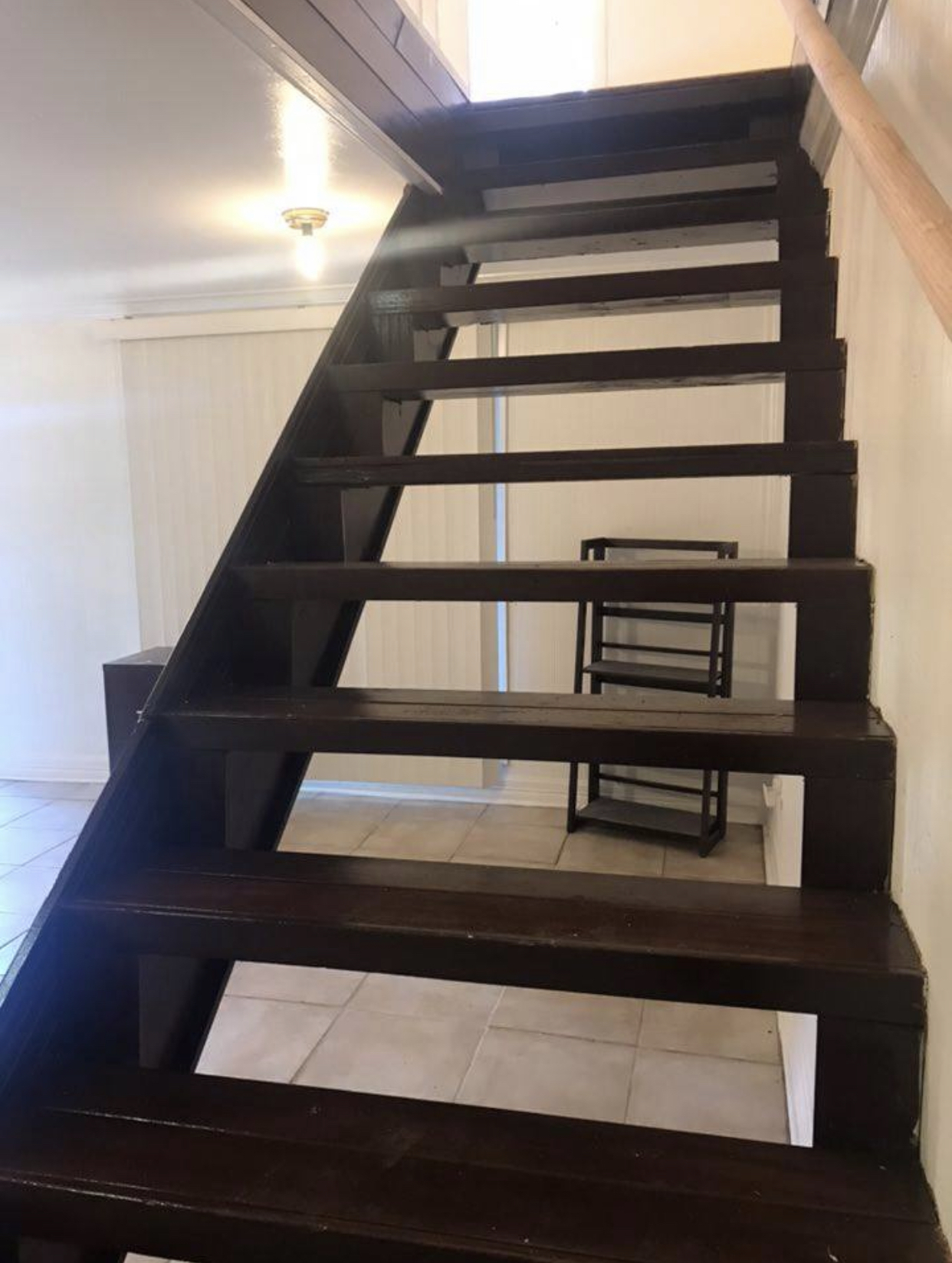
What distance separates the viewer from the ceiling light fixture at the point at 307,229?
264cm

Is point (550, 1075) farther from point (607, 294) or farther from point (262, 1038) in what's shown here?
point (607, 294)

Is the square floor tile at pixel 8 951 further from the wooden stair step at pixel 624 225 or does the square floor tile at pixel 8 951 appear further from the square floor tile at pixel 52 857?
the wooden stair step at pixel 624 225

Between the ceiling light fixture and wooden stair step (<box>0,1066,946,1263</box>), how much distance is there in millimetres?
2319

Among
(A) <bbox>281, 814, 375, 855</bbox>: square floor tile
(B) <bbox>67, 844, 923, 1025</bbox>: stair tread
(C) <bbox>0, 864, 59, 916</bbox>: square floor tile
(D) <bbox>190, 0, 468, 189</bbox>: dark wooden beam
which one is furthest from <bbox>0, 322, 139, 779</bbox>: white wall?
(B) <bbox>67, 844, 923, 1025</bbox>: stair tread

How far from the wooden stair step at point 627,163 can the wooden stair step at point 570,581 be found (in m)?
1.15

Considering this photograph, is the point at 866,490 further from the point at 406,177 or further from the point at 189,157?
the point at 189,157

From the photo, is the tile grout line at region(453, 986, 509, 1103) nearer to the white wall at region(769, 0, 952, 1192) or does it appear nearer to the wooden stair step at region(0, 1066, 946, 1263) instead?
the wooden stair step at region(0, 1066, 946, 1263)

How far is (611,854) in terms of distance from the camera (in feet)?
11.7

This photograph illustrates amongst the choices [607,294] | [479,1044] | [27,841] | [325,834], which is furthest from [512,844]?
[607,294]

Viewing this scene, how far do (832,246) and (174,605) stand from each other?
343 cm

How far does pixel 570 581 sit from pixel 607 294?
730 millimetres

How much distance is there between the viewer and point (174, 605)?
4.42 meters

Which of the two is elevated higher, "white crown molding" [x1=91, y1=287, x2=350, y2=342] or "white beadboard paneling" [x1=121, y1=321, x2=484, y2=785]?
"white crown molding" [x1=91, y1=287, x2=350, y2=342]

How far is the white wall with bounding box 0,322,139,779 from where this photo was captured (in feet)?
14.6
